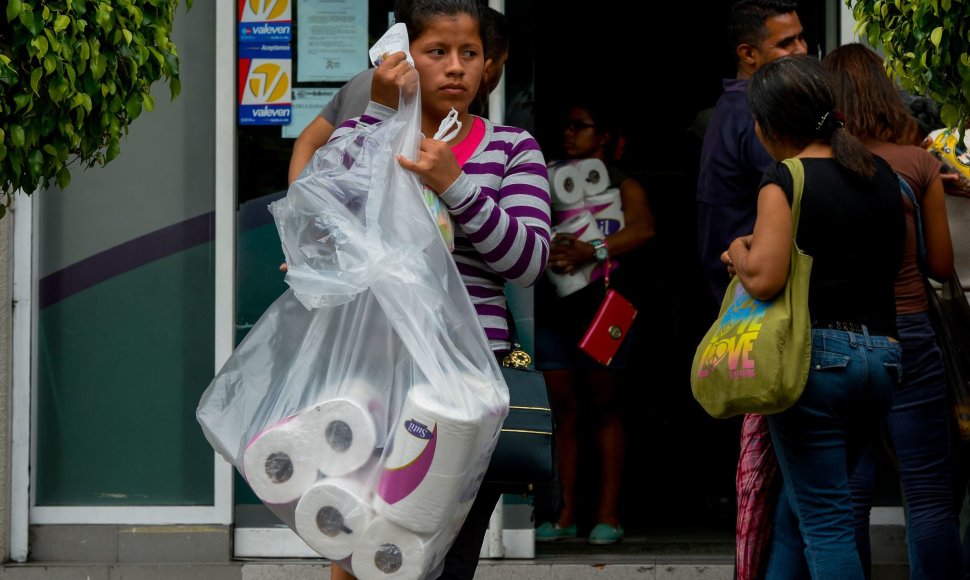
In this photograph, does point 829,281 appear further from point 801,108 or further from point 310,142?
point 310,142

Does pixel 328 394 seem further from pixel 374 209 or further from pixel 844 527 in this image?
pixel 844 527

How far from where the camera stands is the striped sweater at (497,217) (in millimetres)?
2916

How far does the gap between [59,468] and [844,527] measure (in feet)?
10.2

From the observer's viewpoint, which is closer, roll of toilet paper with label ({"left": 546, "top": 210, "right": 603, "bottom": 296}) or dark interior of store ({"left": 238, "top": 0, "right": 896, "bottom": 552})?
A: roll of toilet paper with label ({"left": 546, "top": 210, "right": 603, "bottom": 296})

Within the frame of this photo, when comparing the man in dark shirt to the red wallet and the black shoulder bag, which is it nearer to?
the red wallet

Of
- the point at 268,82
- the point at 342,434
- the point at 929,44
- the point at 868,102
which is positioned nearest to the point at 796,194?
the point at 929,44

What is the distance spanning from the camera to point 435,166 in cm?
289

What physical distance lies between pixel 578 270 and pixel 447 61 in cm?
260

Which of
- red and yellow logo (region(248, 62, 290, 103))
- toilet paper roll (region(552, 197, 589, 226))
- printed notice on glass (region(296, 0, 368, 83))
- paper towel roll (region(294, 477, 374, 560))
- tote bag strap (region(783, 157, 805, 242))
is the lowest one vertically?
paper towel roll (region(294, 477, 374, 560))

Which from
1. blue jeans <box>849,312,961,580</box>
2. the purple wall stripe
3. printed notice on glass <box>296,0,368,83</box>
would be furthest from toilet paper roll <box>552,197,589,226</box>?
blue jeans <box>849,312,961,580</box>

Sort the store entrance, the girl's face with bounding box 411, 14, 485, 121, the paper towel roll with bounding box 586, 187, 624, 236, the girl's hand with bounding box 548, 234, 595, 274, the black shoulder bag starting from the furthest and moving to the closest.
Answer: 1. the store entrance
2. the paper towel roll with bounding box 586, 187, 624, 236
3. the girl's hand with bounding box 548, 234, 595, 274
4. the girl's face with bounding box 411, 14, 485, 121
5. the black shoulder bag

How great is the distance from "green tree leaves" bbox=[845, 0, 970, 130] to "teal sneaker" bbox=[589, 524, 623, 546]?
2.47 meters

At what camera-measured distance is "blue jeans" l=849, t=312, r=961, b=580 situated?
13.0 feet

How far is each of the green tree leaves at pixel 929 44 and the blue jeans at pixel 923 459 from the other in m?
0.69
